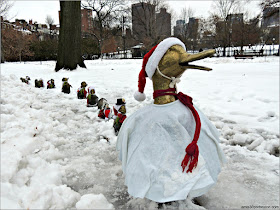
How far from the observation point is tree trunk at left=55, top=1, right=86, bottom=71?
36.9ft

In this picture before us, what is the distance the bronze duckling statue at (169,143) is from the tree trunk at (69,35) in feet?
34.6

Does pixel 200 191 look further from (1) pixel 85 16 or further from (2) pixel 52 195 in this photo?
(1) pixel 85 16

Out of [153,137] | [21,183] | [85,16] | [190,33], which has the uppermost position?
[85,16]

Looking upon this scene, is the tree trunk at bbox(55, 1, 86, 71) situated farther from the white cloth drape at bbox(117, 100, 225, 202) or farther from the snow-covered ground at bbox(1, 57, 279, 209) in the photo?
the white cloth drape at bbox(117, 100, 225, 202)

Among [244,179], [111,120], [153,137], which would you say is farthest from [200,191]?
[111,120]

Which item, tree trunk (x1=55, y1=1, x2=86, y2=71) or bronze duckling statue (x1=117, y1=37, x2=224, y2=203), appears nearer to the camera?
bronze duckling statue (x1=117, y1=37, x2=224, y2=203)

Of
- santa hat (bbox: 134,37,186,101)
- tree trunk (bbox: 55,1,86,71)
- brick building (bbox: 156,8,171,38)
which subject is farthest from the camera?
brick building (bbox: 156,8,171,38)

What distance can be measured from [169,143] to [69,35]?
1124 centimetres

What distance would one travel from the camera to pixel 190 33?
43.6 metres

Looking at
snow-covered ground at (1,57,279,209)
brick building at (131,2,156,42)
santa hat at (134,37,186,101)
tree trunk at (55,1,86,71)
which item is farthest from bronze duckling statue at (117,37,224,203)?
brick building at (131,2,156,42)

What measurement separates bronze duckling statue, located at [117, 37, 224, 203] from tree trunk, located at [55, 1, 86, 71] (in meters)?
10.5

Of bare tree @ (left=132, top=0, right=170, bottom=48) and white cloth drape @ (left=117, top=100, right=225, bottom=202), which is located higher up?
bare tree @ (left=132, top=0, right=170, bottom=48)

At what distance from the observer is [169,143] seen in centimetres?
171

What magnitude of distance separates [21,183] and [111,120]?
2188 millimetres
